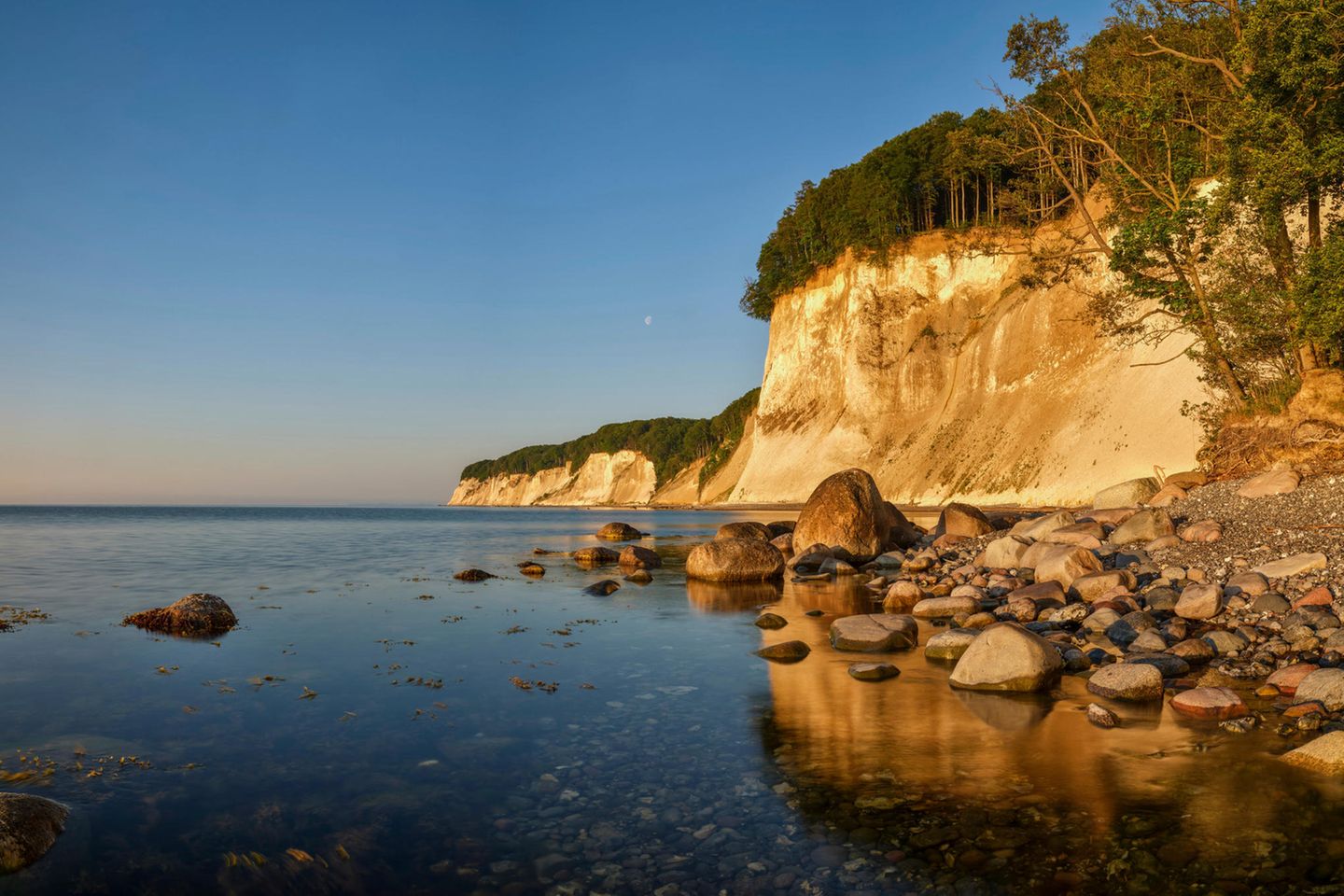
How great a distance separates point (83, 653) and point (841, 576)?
1605cm

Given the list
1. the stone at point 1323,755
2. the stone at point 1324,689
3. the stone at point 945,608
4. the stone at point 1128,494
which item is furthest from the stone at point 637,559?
the stone at point 1323,755

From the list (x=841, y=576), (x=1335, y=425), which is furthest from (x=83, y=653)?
(x=1335, y=425)

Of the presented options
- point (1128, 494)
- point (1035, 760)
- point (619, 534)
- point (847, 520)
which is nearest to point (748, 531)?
point (847, 520)

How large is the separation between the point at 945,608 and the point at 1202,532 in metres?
5.62

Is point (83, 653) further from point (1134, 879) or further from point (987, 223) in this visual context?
point (987, 223)

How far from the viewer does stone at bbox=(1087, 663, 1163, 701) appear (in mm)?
8484

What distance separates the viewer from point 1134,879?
15.3ft

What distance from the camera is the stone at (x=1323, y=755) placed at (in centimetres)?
622

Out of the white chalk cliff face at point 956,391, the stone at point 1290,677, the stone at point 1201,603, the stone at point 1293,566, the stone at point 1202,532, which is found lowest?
the stone at point 1290,677

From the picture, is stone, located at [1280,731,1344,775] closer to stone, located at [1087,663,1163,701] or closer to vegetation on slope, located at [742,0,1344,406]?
stone, located at [1087,663,1163,701]

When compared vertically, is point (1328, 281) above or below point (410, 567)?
above

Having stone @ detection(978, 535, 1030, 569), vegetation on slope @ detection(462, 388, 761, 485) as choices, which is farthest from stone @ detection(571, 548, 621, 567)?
vegetation on slope @ detection(462, 388, 761, 485)

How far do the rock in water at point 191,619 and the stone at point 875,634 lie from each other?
10580mm

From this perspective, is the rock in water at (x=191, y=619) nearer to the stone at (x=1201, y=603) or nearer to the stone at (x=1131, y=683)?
the stone at (x=1131, y=683)
